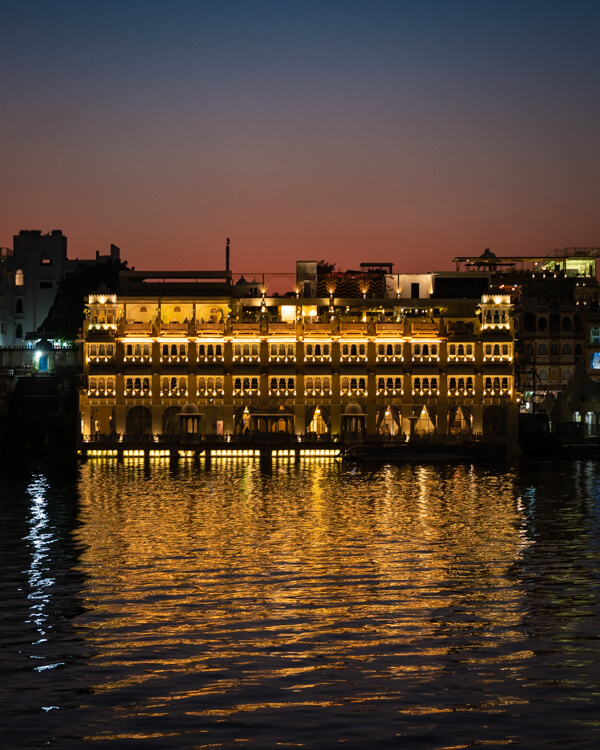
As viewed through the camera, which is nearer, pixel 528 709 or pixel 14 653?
pixel 528 709

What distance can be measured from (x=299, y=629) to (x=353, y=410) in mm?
95979

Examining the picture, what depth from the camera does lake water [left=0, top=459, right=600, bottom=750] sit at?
22.3 metres

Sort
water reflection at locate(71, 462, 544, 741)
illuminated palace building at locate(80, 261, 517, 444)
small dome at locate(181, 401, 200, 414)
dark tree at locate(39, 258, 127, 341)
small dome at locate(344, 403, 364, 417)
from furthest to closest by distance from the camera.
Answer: dark tree at locate(39, 258, 127, 341), illuminated palace building at locate(80, 261, 517, 444), small dome at locate(344, 403, 364, 417), small dome at locate(181, 401, 200, 414), water reflection at locate(71, 462, 544, 741)

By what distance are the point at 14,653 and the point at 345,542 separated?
23532mm

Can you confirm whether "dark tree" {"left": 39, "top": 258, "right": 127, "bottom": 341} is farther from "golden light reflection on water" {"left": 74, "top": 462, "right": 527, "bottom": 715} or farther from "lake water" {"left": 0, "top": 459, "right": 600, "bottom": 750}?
"lake water" {"left": 0, "top": 459, "right": 600, "bottom": 750}

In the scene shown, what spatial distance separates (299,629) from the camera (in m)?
30.7

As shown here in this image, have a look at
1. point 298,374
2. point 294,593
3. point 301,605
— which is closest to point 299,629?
point 301,605

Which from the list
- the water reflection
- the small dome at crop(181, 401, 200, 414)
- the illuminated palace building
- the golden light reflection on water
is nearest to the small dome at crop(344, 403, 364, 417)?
the illuminated palace building

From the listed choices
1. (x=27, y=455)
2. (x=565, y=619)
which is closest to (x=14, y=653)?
(x=565, y=619)

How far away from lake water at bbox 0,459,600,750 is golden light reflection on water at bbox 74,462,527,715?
9 centimetres

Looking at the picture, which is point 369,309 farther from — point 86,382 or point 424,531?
point 424,531

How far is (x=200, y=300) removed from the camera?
135375 millimetres

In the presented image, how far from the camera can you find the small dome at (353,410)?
411 ft

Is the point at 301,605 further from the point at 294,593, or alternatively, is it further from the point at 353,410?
the point at 353,410
